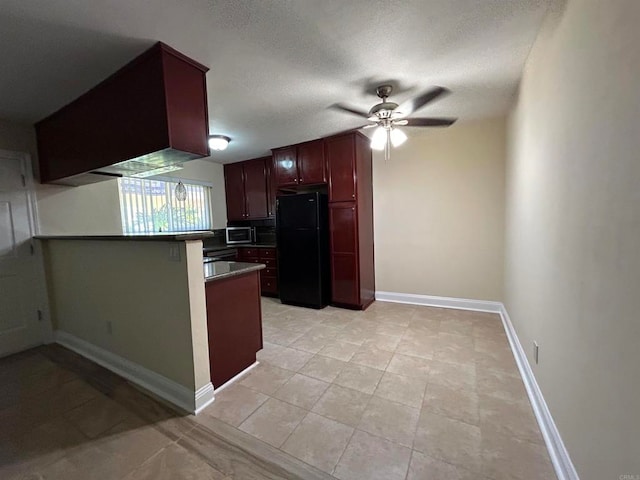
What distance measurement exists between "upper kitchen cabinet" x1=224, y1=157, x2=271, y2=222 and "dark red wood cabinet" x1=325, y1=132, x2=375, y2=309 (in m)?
1.61

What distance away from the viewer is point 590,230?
1123 millimetres

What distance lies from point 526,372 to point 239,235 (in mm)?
4576

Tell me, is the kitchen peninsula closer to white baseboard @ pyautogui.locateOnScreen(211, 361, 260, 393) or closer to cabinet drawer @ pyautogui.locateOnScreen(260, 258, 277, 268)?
white baseboard @ pyautogui.locateOnScreen(211, 361, 260, 393)

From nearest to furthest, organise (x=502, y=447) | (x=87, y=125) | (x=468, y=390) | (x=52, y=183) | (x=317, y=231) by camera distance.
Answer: (x=502, y=447) < (x=468, y=390) < (x=87, y=125) < (x=52, y=183) < (x=317, y=231)

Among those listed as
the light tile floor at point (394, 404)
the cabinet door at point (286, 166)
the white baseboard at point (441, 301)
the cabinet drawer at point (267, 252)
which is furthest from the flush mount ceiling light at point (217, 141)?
the white baseboard at point (441, 301)

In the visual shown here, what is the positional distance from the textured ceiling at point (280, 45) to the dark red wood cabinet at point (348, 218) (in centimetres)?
105

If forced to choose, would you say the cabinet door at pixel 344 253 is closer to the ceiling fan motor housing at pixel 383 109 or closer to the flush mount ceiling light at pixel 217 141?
the ceiling fan motor housing at pixel 383 109

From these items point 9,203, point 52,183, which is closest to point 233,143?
point 52,183

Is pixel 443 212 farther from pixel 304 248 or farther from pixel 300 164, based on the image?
pixel 300 164

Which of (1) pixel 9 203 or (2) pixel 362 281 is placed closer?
(1) pixel 9 203

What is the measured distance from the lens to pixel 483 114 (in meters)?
3.14

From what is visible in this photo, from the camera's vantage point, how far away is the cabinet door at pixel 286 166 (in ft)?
13.5

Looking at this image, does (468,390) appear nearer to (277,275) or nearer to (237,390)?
(237,390)

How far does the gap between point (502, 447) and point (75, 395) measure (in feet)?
9.72
